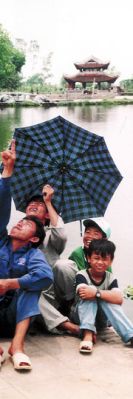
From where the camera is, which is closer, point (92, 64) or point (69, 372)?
point (69, 372)

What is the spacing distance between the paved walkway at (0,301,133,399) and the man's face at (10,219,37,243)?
670mm

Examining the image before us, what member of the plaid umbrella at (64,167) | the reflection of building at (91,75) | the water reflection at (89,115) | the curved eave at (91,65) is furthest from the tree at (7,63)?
the plaid umbrella at (64,167)

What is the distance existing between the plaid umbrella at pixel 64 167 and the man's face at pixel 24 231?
67cm

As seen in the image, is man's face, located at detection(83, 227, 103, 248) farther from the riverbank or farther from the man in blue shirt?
the riverbank

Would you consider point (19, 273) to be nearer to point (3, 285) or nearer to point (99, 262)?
point (3, 285)

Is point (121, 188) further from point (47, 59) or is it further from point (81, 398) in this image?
point (47, 59)

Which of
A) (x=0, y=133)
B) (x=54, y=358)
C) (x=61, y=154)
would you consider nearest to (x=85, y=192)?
(x=61, y=154)

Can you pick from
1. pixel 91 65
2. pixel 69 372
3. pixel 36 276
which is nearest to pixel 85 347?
pixel 69 372

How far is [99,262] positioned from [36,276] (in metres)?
0.57

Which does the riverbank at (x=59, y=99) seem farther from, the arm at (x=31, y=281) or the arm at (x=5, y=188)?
the arm at (x=31, y=281)

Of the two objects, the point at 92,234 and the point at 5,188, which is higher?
the point at 5,188

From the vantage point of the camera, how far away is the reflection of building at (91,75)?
7338 centimetres

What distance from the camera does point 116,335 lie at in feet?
13.2

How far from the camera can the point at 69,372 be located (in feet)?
10.8
